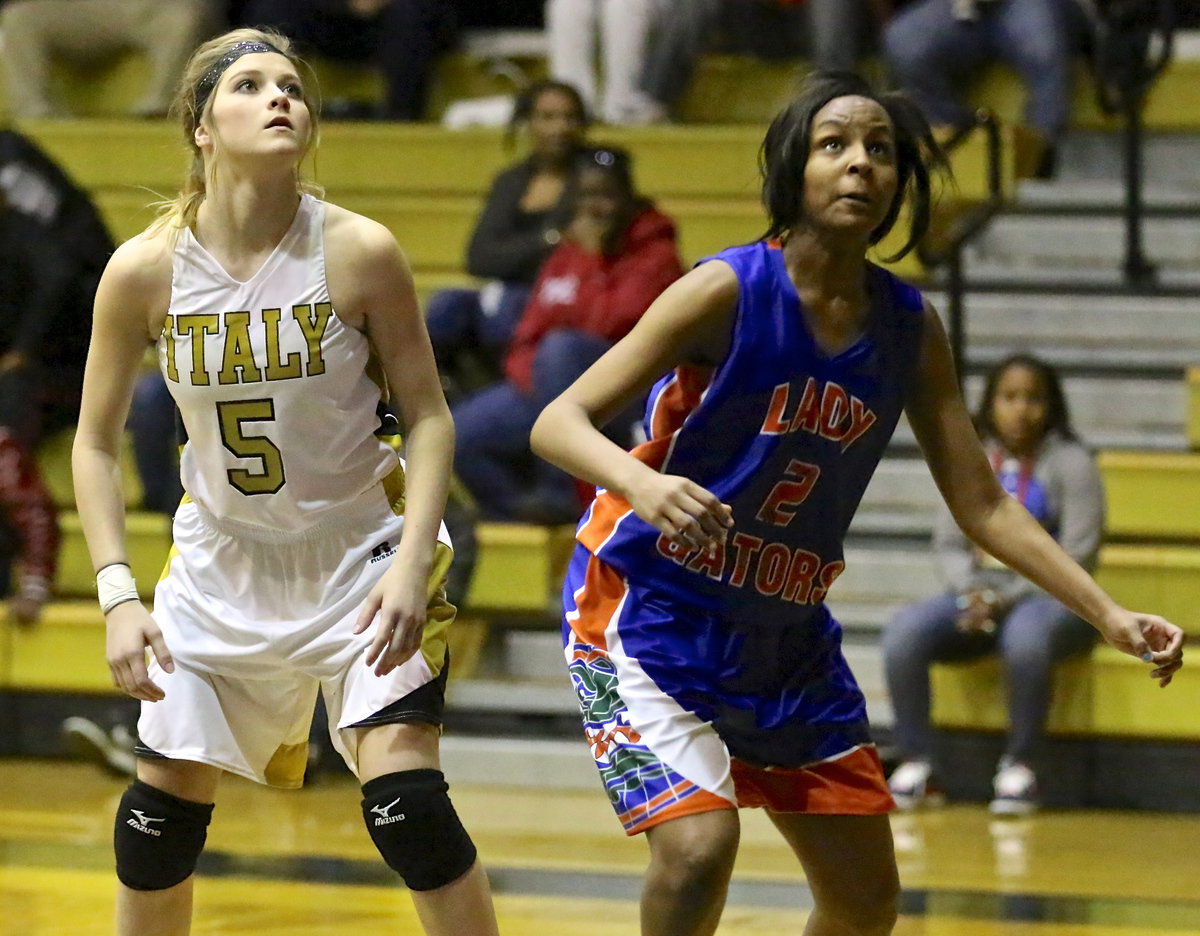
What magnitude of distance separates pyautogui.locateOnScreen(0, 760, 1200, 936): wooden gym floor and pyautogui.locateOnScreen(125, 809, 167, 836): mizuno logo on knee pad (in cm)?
113

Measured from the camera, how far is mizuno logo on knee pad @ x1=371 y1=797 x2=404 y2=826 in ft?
9.34

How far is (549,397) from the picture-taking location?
592 cm

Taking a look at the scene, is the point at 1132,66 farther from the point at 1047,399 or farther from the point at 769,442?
the point at 769,442

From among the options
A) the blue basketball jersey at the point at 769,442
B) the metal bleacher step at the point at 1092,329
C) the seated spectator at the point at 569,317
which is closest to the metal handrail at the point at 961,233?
the metal bleacher step at the point at 1092,329

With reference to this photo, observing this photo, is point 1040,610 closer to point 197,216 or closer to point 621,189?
point 621,189

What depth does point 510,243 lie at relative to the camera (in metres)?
6.49

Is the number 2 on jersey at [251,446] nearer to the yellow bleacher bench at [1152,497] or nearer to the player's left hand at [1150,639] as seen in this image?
the player's left hand at [1150,639]

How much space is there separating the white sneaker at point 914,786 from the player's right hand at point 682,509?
286 centimetres

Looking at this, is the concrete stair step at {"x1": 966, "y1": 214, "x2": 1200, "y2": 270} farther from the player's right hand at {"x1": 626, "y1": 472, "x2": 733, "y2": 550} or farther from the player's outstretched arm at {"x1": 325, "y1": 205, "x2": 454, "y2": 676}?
the player's right hand at {"x1": 626, "y1": 472, "x2": 733, "y2": 550}

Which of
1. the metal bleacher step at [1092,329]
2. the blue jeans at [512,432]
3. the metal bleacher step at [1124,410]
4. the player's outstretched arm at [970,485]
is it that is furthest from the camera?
the metal bleacher step at [1092,329]

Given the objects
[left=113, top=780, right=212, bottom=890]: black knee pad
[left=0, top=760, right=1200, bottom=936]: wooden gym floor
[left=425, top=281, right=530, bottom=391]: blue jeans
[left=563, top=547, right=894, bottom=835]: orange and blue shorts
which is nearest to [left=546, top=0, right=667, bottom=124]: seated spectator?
[left=425, top=281, right=530, bottom=391]: blue jeans

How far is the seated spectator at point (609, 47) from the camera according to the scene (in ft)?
24.5

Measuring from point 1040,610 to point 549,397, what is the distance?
153 cm

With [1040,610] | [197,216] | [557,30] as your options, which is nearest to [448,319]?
[557,30]
